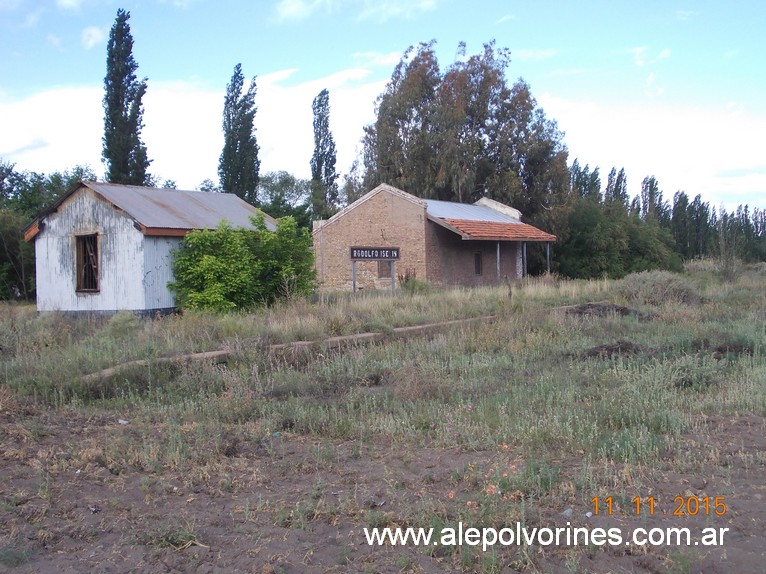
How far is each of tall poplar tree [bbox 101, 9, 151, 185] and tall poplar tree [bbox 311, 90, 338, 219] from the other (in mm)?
19307

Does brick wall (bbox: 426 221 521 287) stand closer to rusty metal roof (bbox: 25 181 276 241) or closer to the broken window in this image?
rusty metal roof (bbox: 25 181 276 241)

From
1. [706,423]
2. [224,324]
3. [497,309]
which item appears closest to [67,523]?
[706,423]

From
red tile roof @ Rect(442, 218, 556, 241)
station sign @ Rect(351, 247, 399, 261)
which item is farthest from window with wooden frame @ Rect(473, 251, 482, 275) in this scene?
station sign @ Rect(351, 247, 399, 261)

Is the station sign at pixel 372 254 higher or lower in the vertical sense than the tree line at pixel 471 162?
lower

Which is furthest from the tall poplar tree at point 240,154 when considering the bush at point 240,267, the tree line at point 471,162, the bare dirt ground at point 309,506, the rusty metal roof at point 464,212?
the bare dirt ground at point 309,506

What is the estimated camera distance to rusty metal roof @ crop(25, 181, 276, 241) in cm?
1941

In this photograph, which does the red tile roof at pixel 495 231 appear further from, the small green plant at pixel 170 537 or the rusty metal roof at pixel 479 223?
the small green plant at pixel 170 537

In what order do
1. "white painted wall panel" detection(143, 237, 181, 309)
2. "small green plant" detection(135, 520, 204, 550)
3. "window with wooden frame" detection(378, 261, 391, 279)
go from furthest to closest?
"window with wooden frame" detection(378, 261, 391, 279) → "white painted wall panel" detection(143, 237, 181, 309) → "small green plant" detection(135, 520, 204, 550)

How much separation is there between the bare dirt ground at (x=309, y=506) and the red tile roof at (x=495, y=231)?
73.5 feet

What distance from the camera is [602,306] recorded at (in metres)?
17.6

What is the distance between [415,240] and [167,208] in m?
11.6

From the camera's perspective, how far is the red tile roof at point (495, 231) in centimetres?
2910

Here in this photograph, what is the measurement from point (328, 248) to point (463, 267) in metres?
6.28
